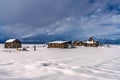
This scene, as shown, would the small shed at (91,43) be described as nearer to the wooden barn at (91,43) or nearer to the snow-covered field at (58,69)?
the wooden barn at (91,43)

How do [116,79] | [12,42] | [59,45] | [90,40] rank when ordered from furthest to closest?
[90,40] → [59,45] → [12,42] → [116,79]

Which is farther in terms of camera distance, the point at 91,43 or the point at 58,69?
the point at 91,43

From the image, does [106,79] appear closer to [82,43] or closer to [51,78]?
[51,78]

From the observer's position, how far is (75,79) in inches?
273

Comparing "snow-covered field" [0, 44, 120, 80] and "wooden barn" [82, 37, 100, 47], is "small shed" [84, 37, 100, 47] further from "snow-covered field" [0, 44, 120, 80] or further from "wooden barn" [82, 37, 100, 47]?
"snow-covered field" [0, 44, 120, 80]

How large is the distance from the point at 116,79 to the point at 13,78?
3748 millimetres

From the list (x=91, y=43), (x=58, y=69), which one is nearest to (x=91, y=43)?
(x=91, y=43)

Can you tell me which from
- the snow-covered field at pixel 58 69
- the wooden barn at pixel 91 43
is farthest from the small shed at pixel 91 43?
the snow-covered field at pixel 58 69

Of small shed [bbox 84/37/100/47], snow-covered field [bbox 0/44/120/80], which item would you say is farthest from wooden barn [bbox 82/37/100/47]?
snow-covered field [bbox 0/44/120/80]

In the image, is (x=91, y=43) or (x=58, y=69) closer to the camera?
(x=58, y=69)

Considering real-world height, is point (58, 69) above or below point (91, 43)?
Result: below

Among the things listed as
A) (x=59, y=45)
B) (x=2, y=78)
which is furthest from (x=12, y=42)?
(x=2, y=78)

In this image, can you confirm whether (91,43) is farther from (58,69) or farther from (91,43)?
(58,69)

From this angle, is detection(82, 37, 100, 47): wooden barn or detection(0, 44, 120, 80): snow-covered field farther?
detection(82, 37, 100, 47): wooden barn
